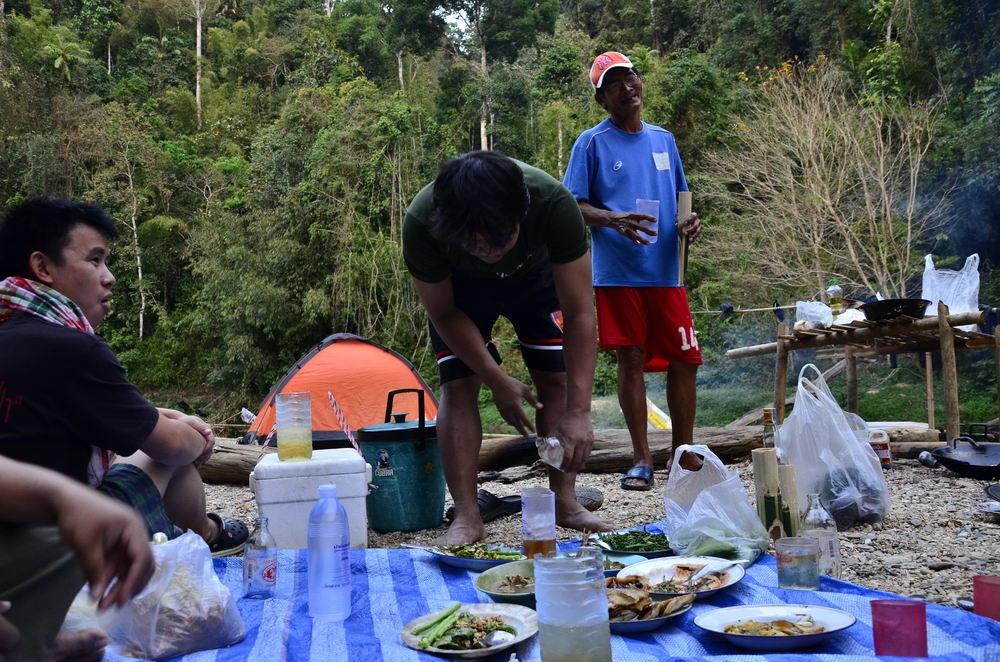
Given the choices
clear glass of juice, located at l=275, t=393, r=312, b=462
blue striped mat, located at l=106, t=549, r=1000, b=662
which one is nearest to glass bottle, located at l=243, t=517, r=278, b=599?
blue striped mat, located at l=106, t=549, r=1000, b=662

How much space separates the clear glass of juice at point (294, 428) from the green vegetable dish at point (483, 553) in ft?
2.79

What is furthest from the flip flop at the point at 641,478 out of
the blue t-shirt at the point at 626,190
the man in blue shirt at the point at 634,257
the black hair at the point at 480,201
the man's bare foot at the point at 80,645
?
the man's bare foot at the point at 80,645

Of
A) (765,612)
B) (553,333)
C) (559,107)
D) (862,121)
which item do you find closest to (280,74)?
(559,107)

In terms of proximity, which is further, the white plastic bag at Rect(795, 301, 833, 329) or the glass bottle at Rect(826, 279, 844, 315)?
the glass bottle at Rect(826, 279, 844, 315)

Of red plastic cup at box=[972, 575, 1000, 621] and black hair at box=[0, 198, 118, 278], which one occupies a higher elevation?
black hair at box=[0, 198, 118, 278]

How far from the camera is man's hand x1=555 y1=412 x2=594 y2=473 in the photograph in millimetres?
2984

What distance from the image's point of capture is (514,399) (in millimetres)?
2893

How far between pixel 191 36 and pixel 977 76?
23.9m

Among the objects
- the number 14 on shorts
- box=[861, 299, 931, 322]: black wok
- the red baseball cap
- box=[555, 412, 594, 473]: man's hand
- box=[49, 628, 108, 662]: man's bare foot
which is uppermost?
the red baseball cap

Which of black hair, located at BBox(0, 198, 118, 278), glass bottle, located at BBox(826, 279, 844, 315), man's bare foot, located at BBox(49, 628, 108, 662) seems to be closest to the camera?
man's bare foot, located at BBox(49, 628, 108, 662)

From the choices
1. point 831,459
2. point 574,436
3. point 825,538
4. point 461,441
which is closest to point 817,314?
point 831,459

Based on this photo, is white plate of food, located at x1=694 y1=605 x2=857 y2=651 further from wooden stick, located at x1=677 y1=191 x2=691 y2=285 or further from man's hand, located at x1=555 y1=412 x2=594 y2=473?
wooden stick, located at x1=677 y1=191 x2=691 y2=285

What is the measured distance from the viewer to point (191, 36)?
93.7ft

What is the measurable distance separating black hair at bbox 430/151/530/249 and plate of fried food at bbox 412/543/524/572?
963mm
